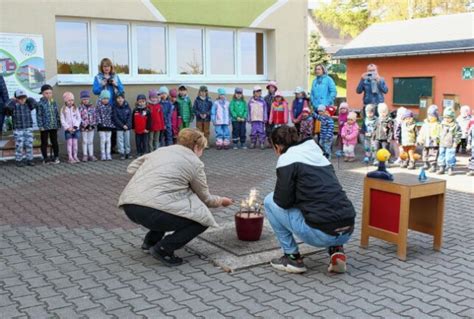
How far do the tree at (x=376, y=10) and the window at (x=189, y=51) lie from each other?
21383mm

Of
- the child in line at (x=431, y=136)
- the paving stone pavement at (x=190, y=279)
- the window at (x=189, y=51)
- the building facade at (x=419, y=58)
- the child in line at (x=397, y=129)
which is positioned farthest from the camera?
the building facade at (x=419, y=58)

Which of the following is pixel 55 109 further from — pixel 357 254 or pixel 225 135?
pixel 357 254

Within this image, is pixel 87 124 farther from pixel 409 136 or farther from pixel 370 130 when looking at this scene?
pixel 409 136

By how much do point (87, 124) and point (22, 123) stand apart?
127cm

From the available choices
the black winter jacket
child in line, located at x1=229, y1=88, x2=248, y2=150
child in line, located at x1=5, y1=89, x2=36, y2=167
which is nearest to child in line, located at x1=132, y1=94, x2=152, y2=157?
child in line, located at x1=5, y1=89, x2=36, y2=167

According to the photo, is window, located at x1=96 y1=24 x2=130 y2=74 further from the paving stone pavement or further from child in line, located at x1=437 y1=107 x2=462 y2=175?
child in line, located at x1=437 y1=107 x2=462 y2=175

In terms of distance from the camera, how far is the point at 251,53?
16203mm

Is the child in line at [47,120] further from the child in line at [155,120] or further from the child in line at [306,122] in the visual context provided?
the child in line at [306,122]

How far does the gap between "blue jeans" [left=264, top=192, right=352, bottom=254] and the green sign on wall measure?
54.6ft

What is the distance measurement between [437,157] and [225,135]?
17.1 ft

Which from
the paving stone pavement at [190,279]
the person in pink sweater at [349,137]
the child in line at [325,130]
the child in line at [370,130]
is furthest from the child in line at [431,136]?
the paving stone pavement at [190,279]

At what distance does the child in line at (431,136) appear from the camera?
10562mm

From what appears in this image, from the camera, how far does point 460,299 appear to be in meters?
4.34

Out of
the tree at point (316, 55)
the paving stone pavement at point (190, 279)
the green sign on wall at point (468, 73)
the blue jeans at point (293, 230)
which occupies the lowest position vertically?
the paving stone pavement at point (190, 279)
